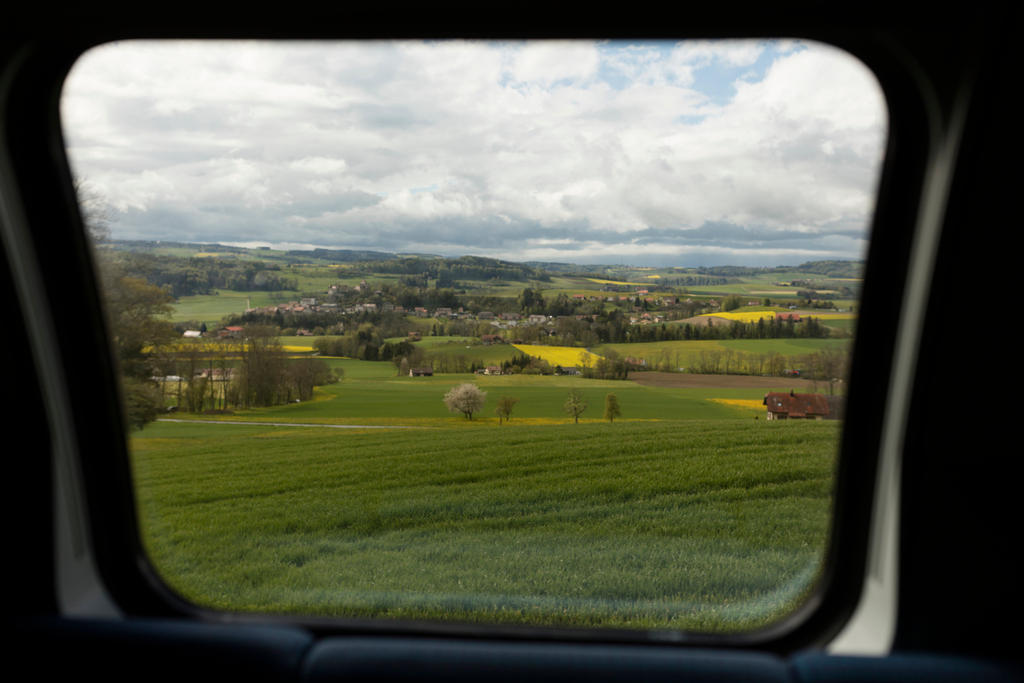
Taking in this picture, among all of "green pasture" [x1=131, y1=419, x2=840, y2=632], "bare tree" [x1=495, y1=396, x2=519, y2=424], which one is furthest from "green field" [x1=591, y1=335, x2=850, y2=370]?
"bare tree" [x1=495, y1=396, x2=519, y2=424]

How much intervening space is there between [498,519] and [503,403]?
536 mm

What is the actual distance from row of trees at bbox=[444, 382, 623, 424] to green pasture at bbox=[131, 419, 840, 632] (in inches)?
2.1

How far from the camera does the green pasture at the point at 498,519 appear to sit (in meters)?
2.07

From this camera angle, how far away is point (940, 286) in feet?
4.90

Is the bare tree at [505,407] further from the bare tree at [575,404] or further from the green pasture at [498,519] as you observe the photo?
the bare tree at [575,404]

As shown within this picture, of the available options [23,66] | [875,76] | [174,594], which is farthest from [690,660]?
[23,66]

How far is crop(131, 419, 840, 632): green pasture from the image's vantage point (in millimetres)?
2070

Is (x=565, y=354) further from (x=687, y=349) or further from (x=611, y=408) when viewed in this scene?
(x=687, y=349)

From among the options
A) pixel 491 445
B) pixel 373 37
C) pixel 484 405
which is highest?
pixel 373 37

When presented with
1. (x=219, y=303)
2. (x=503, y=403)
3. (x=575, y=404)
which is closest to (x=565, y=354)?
(x=575, y=404)

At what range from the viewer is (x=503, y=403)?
2.78m

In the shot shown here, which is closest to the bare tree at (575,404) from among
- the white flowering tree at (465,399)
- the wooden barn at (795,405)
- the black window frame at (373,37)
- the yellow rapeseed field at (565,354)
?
the yellow rapeseed field at (565,354)

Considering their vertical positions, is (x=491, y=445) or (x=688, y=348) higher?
(x=688, y=348)

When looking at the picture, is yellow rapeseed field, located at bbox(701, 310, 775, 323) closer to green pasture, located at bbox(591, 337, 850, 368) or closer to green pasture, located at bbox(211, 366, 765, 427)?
green pasture, located at bbox(591, 337, 850, 368)
